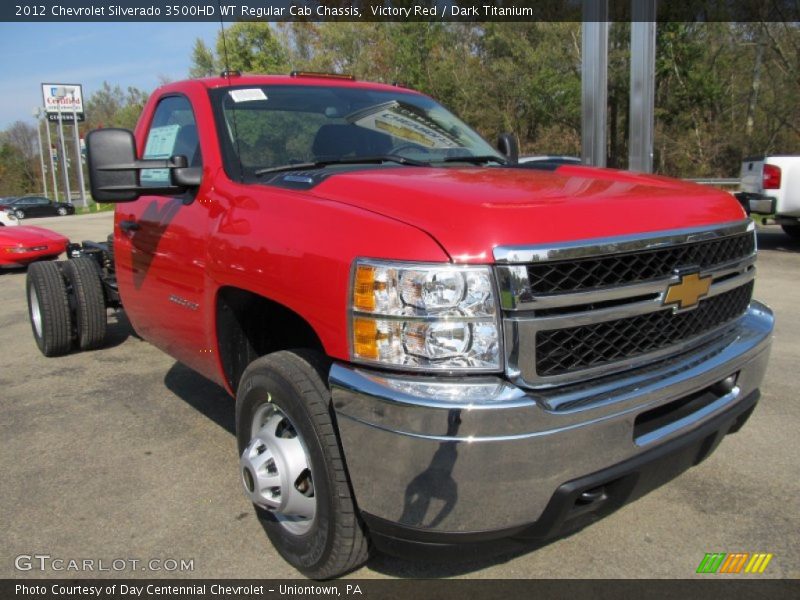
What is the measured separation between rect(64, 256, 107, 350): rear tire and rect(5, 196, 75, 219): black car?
38559 millimetres

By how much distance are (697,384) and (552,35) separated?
3631 centimetres

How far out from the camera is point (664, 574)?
2473mm

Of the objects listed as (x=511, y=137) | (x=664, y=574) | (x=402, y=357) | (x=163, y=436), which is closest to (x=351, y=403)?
(x=402, y=357)

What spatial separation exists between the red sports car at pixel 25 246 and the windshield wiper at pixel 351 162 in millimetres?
8663

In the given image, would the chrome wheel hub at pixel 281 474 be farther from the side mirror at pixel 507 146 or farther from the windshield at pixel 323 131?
the side mirror at pixel 507 146

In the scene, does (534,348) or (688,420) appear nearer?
(534,348)

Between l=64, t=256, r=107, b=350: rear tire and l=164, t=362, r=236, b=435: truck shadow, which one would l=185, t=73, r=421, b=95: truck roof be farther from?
l=64, t=256, r=107, b=350: rear tire

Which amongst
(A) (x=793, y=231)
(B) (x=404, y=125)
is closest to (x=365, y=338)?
(B) (x=404, y=125)

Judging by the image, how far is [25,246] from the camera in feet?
34.7

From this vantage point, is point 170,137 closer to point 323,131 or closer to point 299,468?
point 323,131

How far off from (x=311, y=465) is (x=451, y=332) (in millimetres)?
717

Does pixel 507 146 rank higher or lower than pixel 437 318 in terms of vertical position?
higher

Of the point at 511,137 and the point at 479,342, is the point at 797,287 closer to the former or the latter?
the point at 511,137
